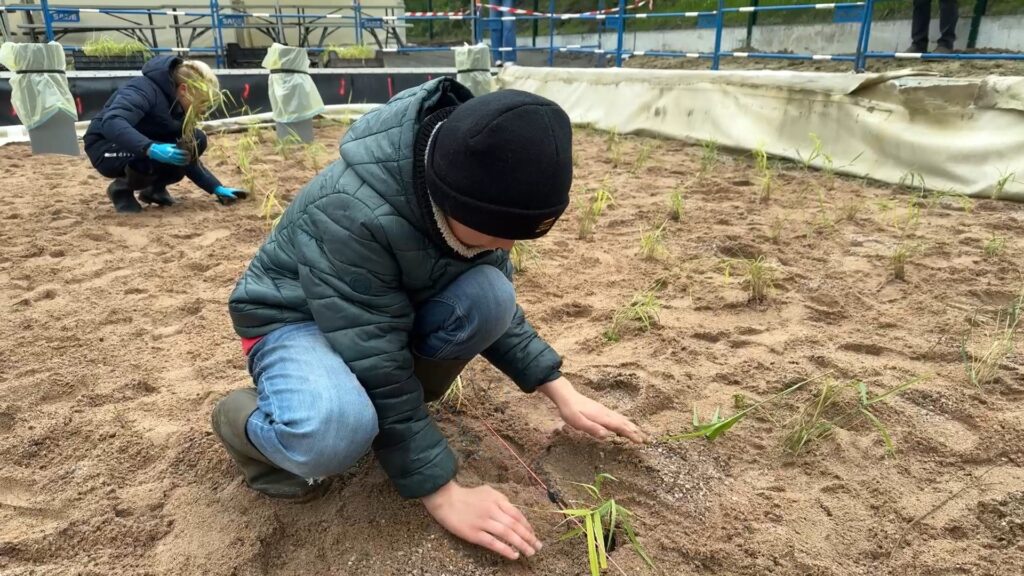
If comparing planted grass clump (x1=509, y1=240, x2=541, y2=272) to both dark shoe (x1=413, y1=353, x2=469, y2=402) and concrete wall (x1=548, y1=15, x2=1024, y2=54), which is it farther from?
concrete wall (x1=548, y1=15, x2=1024, y2=54)

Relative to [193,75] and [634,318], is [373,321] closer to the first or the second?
[634,318]

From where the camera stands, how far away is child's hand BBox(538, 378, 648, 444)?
1.39m

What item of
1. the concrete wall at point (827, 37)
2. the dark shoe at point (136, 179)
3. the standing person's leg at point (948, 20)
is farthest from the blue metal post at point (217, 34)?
the standing person's leg at point (948, 20)

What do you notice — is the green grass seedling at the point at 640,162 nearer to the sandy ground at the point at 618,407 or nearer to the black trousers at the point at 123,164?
the sandy ground at the point at 618,407

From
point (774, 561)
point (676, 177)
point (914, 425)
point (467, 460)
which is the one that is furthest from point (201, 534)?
point (676, 177)

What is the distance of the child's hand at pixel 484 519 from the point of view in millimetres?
1129

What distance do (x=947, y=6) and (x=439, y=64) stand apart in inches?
318

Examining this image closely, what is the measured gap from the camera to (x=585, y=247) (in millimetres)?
2752

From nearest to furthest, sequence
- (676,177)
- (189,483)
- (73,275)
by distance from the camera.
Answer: (189,483)
(73,275)
(676,177)

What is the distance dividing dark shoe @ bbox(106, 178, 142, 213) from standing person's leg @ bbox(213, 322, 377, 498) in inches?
95.0

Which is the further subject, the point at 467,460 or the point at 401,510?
the point at 467,460

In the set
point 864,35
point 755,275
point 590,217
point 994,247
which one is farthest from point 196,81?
point 864,35

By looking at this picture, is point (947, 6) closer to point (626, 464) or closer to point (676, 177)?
point (676, 177)

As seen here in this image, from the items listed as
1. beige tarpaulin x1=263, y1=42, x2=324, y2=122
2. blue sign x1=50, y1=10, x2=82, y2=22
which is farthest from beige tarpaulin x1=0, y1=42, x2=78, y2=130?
blue sign x1=50, y1=10, x2=82, y2=22
